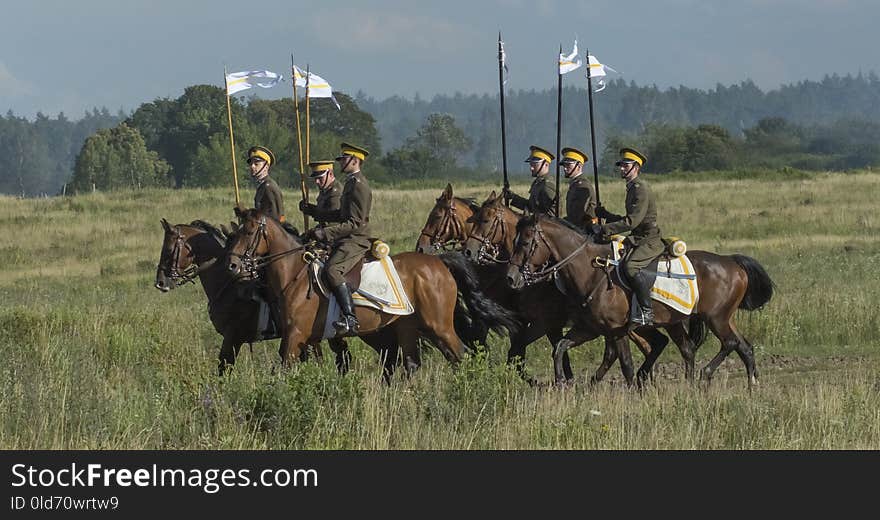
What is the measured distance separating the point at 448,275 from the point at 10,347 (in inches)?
196

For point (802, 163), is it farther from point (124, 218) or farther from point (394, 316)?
point (394, 316)

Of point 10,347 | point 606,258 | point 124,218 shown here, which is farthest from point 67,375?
point 124,218

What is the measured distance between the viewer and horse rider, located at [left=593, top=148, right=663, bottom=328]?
577 inches

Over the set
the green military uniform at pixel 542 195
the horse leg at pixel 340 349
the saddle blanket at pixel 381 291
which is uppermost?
the green military uniform at pixel 542 195

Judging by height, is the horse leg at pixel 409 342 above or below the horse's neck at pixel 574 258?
below

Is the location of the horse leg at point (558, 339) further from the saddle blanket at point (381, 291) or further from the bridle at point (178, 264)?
the bridle at point (178, 264)

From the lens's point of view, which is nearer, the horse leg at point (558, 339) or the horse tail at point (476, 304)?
the horse tail at point (476, 304)

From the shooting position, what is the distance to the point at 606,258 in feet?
48.0

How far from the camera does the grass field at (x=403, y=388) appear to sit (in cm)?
1055

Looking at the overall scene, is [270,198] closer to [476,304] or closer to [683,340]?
[476,304]

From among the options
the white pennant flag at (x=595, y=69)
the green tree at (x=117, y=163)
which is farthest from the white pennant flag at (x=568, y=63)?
the green tree at (x=117, y=163)

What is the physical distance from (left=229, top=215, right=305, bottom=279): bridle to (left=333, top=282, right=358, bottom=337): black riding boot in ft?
2.01

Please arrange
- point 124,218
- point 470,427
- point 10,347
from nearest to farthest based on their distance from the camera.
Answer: point 470,427, point 10,347, point 124,218

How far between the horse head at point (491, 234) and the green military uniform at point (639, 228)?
3.50 feet
